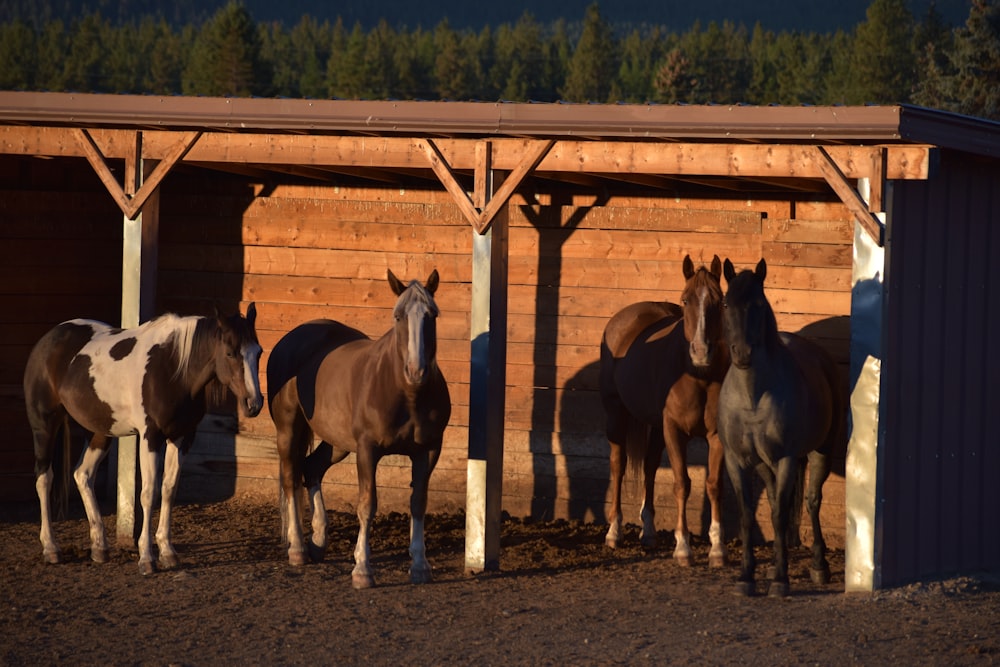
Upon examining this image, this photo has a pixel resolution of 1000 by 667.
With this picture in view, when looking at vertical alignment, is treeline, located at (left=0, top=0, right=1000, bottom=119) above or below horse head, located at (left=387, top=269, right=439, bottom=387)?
above

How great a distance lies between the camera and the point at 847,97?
5734cm

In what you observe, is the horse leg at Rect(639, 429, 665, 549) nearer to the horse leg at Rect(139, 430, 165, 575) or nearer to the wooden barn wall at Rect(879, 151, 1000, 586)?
the wooden barn wall at Rect(879, 151, 1000, 586)

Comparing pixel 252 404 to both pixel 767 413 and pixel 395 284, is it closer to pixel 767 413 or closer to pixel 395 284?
pixel 395 284

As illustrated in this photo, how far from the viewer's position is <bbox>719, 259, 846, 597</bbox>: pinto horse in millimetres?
7656

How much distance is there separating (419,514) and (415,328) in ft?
4.54

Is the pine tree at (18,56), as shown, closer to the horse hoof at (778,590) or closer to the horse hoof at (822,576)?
the horse hoof at (822,576)

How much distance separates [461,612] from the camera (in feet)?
24.7

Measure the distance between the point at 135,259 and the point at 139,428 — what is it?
55.7 inches

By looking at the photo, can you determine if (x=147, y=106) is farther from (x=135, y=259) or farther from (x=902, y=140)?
(x=902, y=140)

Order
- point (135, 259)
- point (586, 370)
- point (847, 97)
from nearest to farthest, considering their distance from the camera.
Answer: point (135, 259) < point (586, 370) < point (847, 97)

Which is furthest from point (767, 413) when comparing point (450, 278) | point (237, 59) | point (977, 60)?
point (237, 59)

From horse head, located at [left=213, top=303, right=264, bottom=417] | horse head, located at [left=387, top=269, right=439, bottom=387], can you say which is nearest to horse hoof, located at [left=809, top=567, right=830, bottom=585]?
horse head, located at [left=387, top=269, right=439, bottom=387]

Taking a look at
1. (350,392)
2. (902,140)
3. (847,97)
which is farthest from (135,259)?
(847,97)

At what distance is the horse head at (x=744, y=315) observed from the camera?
24.9 feet
